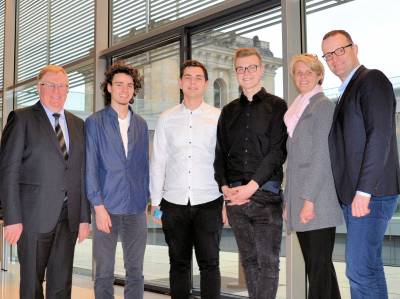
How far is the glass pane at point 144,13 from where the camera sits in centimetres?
475

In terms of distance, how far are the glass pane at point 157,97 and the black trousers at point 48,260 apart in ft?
7.03

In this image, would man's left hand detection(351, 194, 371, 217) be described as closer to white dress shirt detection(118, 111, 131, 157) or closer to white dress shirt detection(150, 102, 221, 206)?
white dress shirt detection(150, 102, 221, 206)

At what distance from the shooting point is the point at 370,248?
209cm

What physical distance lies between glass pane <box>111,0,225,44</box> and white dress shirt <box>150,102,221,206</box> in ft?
6.34

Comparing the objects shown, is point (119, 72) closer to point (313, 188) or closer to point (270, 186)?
point (270, 186)

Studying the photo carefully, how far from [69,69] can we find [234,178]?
4.19 m

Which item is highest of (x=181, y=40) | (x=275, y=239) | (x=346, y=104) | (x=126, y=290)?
(x=181, y=40)

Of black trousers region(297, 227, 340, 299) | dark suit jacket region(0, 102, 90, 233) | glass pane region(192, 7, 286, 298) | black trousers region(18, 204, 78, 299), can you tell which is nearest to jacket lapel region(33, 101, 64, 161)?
dark suit jacket region(0, 102, 90, 233)

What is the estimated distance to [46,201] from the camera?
2631 mm

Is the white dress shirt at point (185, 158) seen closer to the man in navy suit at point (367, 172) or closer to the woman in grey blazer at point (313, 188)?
the woman in grey blazer at point (313, 188)

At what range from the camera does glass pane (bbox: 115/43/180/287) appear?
4.94 m

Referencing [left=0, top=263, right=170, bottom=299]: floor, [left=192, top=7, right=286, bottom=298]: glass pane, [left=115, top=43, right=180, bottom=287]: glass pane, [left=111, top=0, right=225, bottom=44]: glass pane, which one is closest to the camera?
[left=192, top=7, right=286, bottom=298]: glass pane

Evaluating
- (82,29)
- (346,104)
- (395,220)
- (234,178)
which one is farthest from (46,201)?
(82,29)

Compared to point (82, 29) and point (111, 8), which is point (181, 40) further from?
point (82, 29)
